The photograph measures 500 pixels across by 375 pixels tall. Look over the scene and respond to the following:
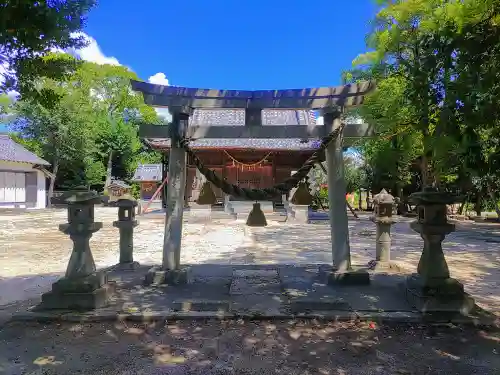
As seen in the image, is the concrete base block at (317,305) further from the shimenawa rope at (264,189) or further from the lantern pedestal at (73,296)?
the lantern pedestal at (73,296)

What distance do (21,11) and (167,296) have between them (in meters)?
3.66

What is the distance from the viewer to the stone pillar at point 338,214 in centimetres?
546

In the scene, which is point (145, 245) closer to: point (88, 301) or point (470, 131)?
point (88, 301)

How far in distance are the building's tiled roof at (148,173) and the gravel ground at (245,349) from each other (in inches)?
1208

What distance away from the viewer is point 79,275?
4.55m

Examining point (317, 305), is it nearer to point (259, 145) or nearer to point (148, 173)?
point (259, 145)

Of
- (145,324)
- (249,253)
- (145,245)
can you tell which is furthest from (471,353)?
(145,245)

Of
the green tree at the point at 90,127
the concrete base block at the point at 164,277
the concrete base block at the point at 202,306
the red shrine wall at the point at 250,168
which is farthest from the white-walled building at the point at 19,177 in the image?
the concrete base block at the point at 202,306

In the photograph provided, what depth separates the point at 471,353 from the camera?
3.47m

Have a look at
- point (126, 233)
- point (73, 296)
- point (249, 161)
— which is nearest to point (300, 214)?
point (249, 161)

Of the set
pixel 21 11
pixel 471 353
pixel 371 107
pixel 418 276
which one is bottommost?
pixel 471 353

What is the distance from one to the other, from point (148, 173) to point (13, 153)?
1134cm

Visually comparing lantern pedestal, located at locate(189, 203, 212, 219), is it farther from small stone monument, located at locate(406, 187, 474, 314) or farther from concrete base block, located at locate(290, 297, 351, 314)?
small stone monument, located at locate(406, 187, 474, 314)

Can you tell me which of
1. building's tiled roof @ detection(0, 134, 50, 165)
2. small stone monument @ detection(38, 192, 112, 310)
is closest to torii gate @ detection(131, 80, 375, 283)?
small stone monument @ detection(38, 192, 112, 310)
